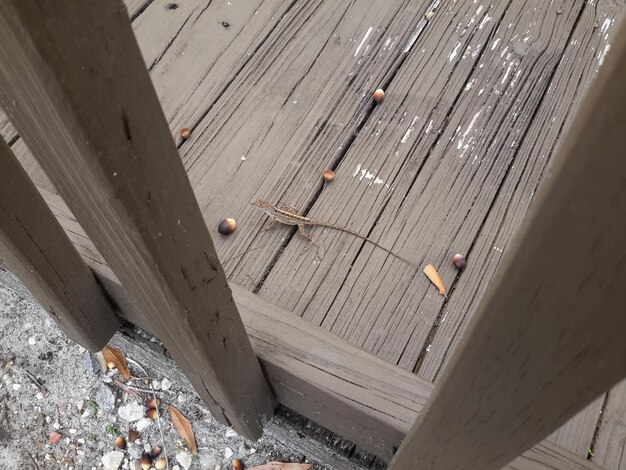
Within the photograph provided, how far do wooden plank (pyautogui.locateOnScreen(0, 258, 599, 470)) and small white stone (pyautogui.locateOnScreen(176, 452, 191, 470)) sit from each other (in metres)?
0.81

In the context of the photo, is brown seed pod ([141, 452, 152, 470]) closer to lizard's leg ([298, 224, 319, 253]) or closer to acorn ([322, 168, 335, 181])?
lizard's leg ([298, 224, 319, 253])

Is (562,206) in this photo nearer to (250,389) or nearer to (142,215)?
(142,215)

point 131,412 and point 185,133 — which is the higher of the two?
point 185,133

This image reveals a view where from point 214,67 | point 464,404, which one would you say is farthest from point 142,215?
point 214,67

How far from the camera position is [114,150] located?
719 millimetres

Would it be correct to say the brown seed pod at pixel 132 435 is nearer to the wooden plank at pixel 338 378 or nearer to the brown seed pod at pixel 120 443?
the brown seed pod at pixel 120 443

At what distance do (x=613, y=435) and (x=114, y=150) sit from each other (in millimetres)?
1550

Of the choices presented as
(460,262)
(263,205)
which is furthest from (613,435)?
(263,205)

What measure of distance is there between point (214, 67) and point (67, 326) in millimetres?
1152

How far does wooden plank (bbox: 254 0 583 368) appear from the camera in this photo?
1870 mm

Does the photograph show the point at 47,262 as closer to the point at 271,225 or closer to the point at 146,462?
the point at 271,225

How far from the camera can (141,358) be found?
2.39m

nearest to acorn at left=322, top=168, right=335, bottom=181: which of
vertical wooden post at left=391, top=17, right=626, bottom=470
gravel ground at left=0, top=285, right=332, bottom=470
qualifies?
gravel ground at left=0, top=285, right=332, bottom=470

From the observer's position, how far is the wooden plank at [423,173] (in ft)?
6.14
